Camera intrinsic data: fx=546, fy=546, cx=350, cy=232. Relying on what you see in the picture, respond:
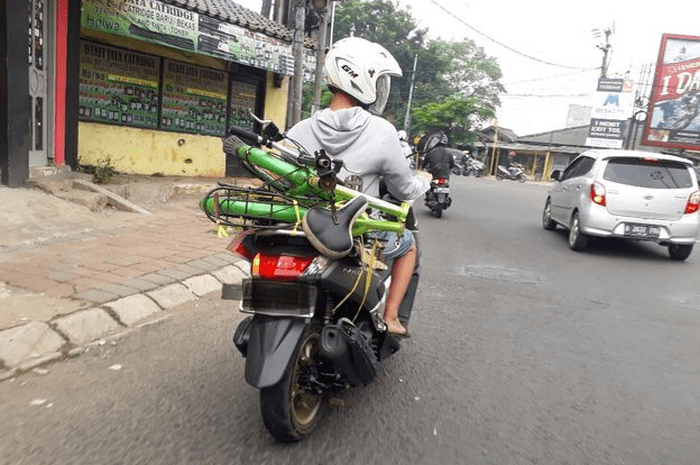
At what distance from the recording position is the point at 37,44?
7359mm

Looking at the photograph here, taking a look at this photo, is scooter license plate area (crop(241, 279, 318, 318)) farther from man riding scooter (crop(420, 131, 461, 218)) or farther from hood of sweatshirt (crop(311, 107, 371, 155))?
man riding scooter (crop(420, 131, 461, 218))

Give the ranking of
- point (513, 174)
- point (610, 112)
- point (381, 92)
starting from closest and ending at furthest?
point (381, 92) → point (610, 112) → point (513, 174)

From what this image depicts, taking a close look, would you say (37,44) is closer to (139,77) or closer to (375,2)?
→ (139,77)

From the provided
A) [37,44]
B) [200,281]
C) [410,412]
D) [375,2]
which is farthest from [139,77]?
[375,2]

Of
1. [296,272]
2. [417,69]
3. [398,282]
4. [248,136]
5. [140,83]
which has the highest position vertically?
[417,69]

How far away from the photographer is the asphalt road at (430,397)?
7.96 ft

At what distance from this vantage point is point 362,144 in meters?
2.76

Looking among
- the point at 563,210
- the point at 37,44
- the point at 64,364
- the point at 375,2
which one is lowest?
the point at 64,364

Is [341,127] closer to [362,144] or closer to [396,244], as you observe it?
[362,144]

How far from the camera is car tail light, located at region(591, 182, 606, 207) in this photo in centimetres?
795

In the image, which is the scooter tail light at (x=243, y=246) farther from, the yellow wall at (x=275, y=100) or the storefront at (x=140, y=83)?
the yellow wall at (x=275, y=100)

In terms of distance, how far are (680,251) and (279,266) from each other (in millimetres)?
7752

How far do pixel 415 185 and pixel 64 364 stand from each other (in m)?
2.29

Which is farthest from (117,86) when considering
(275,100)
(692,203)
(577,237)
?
(692,203)
